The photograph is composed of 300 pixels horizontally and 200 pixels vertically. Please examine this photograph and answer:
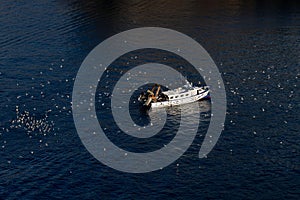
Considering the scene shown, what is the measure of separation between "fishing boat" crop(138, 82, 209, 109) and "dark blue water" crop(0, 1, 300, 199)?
304 centimetres

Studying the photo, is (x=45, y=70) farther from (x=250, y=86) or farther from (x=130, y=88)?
(x=250, y=86)

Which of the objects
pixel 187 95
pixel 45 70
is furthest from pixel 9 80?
pixel 187 95

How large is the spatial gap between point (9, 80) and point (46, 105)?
19.1 metres

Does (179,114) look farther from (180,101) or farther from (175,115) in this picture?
(180,101)

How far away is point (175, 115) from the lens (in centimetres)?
12888

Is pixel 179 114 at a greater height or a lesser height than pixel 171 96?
lesser

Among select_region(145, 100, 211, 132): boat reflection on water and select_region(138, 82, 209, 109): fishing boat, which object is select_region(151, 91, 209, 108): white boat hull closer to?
select_region(138, 82, 209, 109): fishing boat

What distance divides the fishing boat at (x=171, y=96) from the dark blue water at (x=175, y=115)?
120 inches

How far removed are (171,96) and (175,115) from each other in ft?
22.9

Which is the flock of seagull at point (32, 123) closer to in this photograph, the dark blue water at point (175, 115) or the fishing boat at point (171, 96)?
the dark blue water at point (175, 115)

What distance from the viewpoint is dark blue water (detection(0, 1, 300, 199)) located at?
101938mm

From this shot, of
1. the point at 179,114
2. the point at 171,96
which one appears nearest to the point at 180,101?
the point at 171,96

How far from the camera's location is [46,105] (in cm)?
13175

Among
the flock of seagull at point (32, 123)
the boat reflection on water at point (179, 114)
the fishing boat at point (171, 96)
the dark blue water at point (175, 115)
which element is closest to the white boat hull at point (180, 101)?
the fishing boat at point (171, 96)
